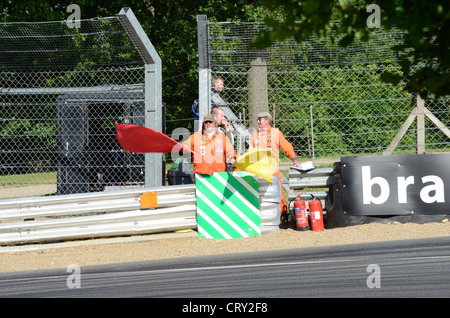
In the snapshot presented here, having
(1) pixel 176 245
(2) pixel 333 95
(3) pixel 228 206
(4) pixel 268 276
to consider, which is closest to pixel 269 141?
(3) pixel 228 206

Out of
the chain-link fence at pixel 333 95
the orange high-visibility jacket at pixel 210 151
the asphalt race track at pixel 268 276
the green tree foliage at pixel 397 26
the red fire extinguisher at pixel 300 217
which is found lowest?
the asphalt race track at pixel 268 276

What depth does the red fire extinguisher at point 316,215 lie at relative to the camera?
31.5 feet

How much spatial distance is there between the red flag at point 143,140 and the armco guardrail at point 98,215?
23.1 inches

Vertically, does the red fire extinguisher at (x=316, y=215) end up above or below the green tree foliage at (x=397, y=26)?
below

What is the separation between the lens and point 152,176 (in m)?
9.65

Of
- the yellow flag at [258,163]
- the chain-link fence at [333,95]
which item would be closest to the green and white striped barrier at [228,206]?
the yellow flag at [258,163]

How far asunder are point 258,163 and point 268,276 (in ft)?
10.4

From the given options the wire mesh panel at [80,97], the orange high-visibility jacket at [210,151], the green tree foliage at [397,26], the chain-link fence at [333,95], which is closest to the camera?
the green tree foliage at [397,26]

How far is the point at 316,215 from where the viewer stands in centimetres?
962

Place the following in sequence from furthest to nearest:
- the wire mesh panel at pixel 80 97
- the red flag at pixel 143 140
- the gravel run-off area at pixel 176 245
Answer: the wire mesh panel at pixel 80 97 → the red flag at pixel 143 140 → the gravel run-off area at pixel 176 245

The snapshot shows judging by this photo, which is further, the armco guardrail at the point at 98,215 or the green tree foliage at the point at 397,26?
the armco guardrail at the point at 98,215

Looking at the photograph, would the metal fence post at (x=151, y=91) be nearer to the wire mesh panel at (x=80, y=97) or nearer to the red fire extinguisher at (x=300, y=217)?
the wire mesh panel at (x=80, y=97)

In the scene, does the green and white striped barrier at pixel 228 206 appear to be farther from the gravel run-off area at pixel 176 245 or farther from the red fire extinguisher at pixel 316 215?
the red fire extinguisher at pixel 316 215

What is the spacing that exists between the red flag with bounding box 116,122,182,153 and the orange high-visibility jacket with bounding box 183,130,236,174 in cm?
47
